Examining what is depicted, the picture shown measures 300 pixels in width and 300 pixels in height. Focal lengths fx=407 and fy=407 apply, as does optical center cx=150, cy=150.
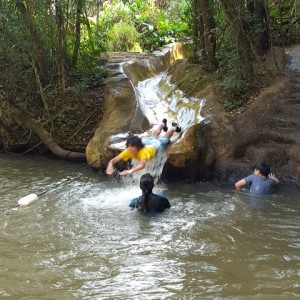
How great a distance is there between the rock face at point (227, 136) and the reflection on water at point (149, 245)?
62 centimetres

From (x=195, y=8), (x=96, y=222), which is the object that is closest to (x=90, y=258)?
(x=96, y=222)

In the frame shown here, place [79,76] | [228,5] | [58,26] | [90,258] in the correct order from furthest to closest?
[79,76] → [58,26] → [228,5] → [90,258]

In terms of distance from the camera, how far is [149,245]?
531 centimetres

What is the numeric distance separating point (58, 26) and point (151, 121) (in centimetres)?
349

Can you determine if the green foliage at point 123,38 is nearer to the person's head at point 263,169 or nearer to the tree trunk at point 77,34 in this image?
the tree trunk at point 77,34

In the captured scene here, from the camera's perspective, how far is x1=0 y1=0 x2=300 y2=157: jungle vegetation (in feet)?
32.6

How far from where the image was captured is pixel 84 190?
8008mm

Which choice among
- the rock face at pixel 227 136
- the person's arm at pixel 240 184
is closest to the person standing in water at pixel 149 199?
the person's arm at pixel 240 184

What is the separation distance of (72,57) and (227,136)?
19.4ft

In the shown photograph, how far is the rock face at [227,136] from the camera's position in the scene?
829 centimetres

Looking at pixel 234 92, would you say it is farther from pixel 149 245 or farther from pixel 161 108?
pixel 149 245

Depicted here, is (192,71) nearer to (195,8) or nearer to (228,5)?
(195,8)

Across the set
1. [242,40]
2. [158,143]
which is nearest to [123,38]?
[242,40]

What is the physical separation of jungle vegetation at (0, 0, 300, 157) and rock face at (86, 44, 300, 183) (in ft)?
1.90
